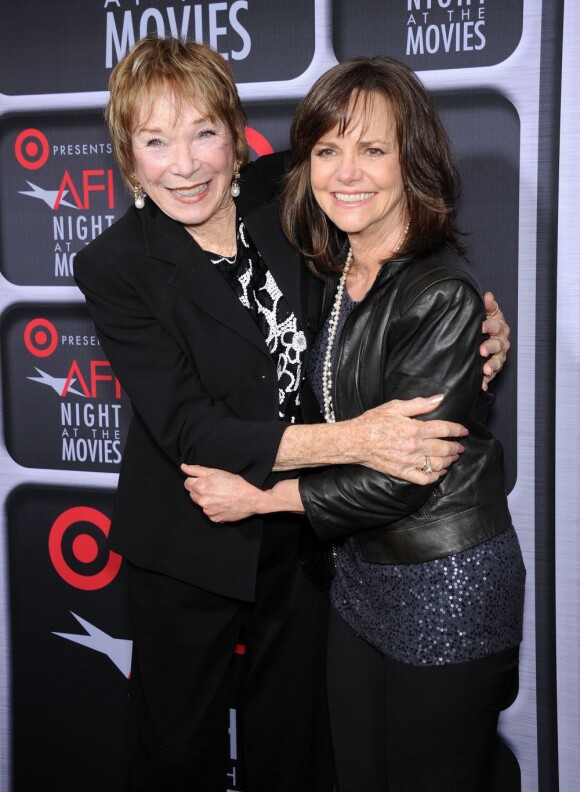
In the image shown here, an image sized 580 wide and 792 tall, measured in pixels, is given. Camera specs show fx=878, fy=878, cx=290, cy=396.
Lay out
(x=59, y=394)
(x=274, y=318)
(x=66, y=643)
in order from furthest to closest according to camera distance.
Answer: (x=66, y=643)
(x=59, y=394)
(x=274, y=318)

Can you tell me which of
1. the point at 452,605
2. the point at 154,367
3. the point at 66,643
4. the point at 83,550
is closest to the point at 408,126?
the point at 154,367

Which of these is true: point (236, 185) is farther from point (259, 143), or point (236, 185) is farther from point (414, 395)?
point (414, 395)

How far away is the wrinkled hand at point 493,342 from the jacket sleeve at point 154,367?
0.42 meters

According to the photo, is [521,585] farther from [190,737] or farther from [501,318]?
[190,737]

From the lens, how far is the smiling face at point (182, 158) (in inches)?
63.0

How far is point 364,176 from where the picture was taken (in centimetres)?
148

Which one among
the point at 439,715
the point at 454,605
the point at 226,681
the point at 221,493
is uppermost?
the point at 221,493

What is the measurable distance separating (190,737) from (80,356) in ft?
3.28

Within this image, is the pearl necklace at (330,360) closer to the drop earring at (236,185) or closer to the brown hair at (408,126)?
the brown hair at (408,126)

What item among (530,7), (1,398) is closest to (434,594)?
(530,7)

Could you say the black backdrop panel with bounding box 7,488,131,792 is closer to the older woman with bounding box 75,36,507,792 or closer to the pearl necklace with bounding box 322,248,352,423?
the older woman with bounding box 75,36,507,792

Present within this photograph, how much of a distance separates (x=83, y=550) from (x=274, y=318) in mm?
1062

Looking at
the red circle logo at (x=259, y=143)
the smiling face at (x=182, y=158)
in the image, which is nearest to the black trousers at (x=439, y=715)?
the smiling face at (x=182, y=158)

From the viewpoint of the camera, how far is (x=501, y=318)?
5.81 ft
